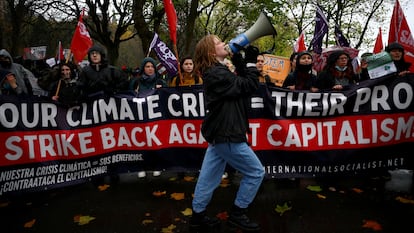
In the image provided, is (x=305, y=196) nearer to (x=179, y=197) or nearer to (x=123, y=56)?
(x=179, y=197)

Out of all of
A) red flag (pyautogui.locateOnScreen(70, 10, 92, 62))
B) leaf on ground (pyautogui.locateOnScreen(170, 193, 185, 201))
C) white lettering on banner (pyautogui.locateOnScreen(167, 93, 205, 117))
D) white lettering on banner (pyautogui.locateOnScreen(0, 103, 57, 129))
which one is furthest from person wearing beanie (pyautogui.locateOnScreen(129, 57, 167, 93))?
leaf on ground (pyautogui.locateOnScreen(170, 193, 185, 201))

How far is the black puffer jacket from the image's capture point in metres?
3.06

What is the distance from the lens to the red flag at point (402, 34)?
5.19 metres

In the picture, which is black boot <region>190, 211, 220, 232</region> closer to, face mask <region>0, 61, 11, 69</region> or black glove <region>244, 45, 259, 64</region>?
black glove <region>244, 45, 259, 64</region>

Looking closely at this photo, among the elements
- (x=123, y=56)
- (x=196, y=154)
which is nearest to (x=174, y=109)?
(x=196, y=154)

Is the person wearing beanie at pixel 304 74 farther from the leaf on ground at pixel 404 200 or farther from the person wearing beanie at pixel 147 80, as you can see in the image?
the person wearing beanie at pixel 147 80

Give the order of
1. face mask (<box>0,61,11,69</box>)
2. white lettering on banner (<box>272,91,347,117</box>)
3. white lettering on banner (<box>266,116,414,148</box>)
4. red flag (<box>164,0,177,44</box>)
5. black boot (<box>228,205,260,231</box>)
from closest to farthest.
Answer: black boot (<box>228,205,260,231</box>) → white lettering on banner (<box>266,116,414,148</box>) → white lettering on banner (<box>272,91,347,117</box>) → red flag (<box>164,0,177,44</box>) → face mask (<box>0,61,11,69</box>)

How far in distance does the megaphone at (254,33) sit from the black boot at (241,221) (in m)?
1.55

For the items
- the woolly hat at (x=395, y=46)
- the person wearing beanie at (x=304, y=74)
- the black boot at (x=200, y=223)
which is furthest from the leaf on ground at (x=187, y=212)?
the woolly hat at (x=395, y=46)

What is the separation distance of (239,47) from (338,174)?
7.54 ft

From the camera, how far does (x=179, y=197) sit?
171 inches

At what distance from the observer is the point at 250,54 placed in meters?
3.14

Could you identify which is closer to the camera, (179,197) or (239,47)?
(239,47)

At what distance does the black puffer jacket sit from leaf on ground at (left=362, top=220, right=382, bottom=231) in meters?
1.55
